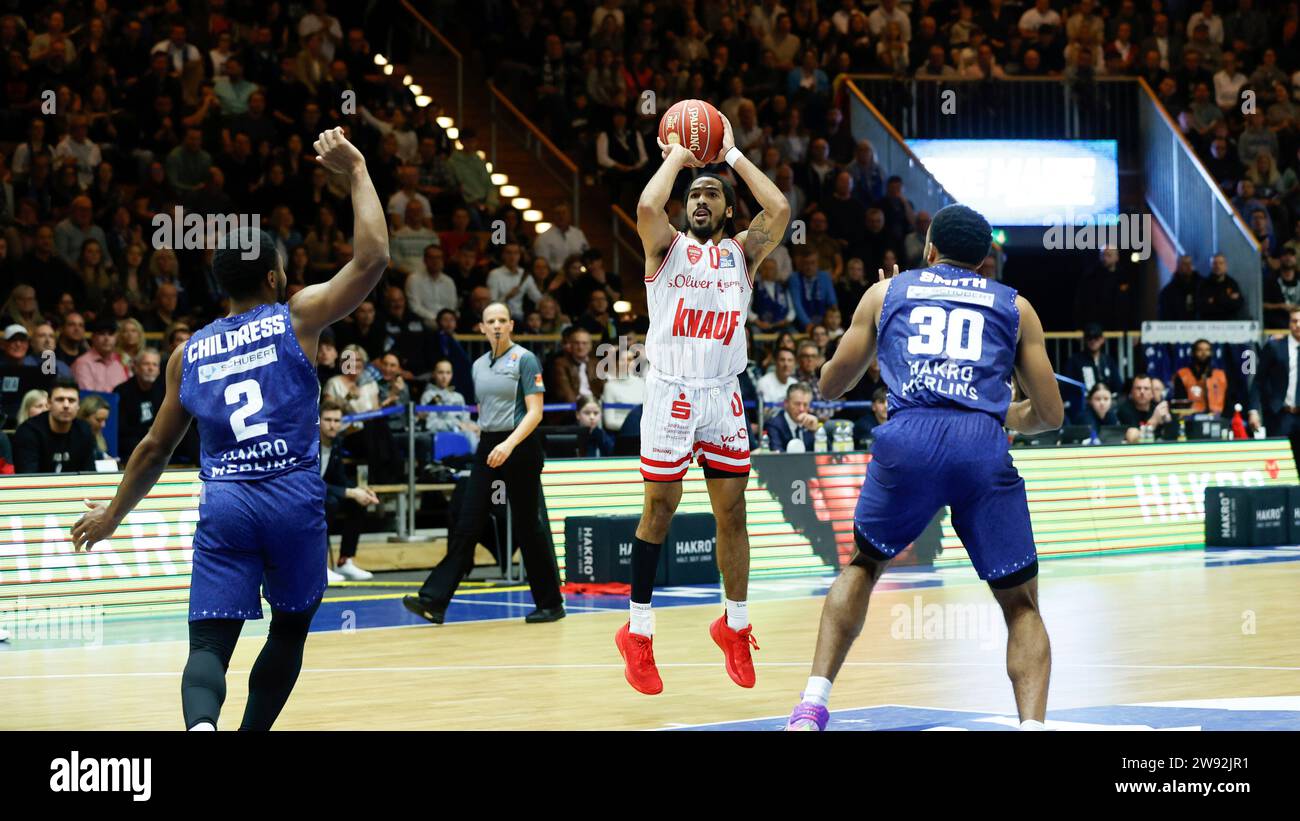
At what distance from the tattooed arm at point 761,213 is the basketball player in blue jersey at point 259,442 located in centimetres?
346

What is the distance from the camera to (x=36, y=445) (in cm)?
1345

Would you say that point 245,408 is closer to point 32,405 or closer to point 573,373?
point 32,405

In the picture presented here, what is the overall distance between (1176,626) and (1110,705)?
11.6 feet

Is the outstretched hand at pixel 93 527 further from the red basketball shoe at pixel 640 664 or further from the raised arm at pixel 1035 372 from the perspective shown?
the raised arm at pixel 1035 372

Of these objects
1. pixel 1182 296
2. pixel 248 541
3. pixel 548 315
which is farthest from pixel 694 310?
pixel 1182 296

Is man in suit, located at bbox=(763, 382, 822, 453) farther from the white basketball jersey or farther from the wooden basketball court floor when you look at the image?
the white basketball jersey

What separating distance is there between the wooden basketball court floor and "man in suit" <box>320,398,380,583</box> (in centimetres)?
84

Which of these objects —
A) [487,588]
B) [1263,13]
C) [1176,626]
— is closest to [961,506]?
[1176,626]

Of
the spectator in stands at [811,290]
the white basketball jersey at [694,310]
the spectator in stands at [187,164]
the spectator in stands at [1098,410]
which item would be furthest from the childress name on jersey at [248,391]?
the spectator in stands at [811,290]

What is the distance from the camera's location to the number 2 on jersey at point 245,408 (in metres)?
5.49

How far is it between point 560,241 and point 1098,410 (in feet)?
22.2
